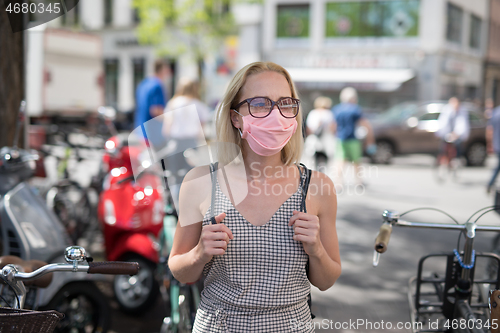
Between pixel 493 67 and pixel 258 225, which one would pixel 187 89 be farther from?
pixel 493 67

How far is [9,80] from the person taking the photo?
13.2ft

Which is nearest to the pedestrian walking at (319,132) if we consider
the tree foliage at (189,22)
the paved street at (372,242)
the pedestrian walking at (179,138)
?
the paved street at (372,242)

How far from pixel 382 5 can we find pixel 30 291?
86.9 ft

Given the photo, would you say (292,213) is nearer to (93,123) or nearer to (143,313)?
(143,313)

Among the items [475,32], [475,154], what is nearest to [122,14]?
[475,32]

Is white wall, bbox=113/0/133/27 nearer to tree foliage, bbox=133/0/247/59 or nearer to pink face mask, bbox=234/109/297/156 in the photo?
tree foliage, bbox=133/0/247/59

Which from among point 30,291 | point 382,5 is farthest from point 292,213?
point 382,5

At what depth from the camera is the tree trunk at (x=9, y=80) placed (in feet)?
13.0

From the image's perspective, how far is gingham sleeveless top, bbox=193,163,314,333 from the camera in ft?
5.53

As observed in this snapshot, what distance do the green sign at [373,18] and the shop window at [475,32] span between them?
2.75 metres

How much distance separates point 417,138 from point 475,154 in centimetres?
176

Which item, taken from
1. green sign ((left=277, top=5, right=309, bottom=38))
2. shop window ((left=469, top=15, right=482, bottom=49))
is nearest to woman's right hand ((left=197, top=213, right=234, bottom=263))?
shop window ((left=469, top=15, right=482, bottom=49))

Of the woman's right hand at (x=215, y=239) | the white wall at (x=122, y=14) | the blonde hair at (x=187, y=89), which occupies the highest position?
the white wall at (x=122, y=14)

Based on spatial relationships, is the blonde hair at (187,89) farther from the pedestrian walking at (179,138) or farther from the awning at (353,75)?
the awning at (353,75)
